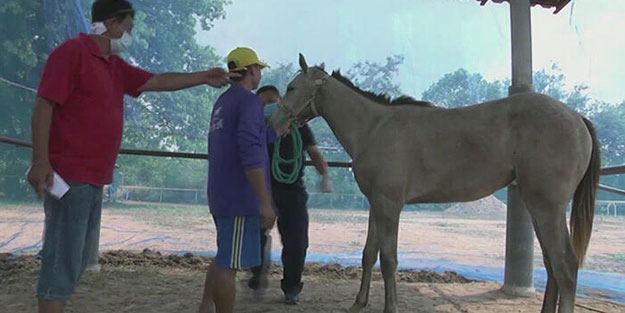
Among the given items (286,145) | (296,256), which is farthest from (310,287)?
(286,145)

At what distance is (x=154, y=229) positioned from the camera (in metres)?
10.1

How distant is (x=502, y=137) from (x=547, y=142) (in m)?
0.25

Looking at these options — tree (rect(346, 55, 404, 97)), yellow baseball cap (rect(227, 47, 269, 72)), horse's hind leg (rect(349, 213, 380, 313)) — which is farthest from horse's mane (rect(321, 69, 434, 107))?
tree (rect(346, 55, 404, 97))

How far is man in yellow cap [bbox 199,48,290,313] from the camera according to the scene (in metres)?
1.99

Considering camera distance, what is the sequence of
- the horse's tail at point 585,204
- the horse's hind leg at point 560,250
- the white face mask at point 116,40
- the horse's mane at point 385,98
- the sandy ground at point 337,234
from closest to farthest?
1. the white face mask at point 116,40
2. the horse's hind leg at point 560,250
3. the horse's tail at point 585,204
4. the horse's mane at point 385,98
5. the sandy ground at point 337,234

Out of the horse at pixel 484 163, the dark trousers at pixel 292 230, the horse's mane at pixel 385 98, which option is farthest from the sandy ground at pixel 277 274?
the horse's mane at pixel 385 98

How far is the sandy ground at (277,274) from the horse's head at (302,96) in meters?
1.43

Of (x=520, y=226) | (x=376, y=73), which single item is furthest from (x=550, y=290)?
(x=376, y=73)

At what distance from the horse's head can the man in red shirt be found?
151 cm

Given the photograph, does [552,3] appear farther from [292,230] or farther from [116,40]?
[116,40]

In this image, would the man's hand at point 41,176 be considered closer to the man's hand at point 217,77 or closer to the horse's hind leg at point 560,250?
the man's hand at point 217,77

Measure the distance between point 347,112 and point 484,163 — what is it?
1010 mm

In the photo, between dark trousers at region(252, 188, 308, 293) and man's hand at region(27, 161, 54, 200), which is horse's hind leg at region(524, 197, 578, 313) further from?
man's hand at region(27, 161, 54, 200)

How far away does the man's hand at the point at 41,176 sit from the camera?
149 cm
